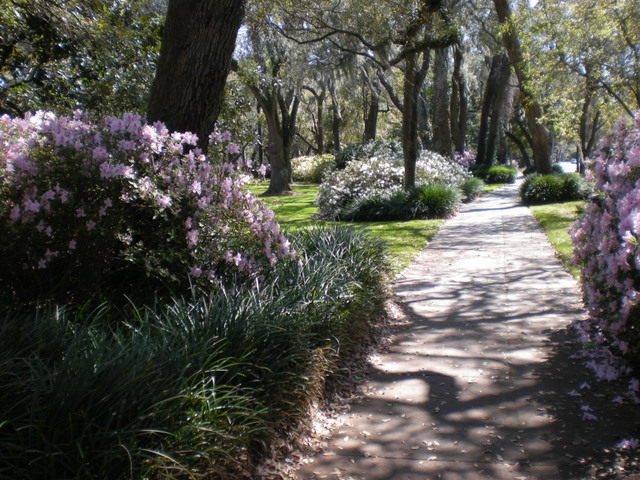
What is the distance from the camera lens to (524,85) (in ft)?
52.7

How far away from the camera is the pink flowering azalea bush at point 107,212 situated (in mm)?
4152

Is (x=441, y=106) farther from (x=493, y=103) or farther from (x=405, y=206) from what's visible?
(x=405, y=206)

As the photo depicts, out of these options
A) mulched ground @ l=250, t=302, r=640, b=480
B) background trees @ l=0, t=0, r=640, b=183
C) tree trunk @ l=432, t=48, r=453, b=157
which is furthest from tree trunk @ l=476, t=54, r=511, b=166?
mulched ground @ l=250, t=302, r=640, b=480

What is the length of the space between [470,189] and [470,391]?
15.6 m

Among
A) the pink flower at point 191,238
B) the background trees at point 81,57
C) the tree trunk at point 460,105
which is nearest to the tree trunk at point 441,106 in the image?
the tree trunk at point 460,105

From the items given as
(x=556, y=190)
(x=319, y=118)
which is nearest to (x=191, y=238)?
(x=556, y=190)

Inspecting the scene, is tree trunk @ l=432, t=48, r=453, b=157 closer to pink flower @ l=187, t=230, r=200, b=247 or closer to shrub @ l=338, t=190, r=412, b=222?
shrub @ l=338, t=190, r=412, b=222

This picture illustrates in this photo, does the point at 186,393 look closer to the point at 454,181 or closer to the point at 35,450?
the point at 35,450

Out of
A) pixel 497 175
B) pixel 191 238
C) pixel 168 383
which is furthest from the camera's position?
pixel 497 175

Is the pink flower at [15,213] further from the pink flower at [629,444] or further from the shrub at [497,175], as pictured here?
the shrub at [497,175]


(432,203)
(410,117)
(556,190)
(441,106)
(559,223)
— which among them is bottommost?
(559,223)

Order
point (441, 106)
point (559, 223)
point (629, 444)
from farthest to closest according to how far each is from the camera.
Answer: point (441, 106), point (559, 223), point (629, 444)

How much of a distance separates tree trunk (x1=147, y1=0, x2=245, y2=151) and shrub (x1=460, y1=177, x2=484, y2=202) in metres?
13.7

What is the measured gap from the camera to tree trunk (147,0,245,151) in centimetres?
525
